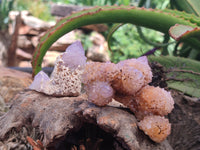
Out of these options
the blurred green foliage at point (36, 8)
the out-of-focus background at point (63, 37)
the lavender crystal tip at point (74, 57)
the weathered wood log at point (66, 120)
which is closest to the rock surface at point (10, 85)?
the weathered wood log at point (66, 120)

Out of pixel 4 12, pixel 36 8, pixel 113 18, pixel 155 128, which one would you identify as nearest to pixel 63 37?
pixel 4 12

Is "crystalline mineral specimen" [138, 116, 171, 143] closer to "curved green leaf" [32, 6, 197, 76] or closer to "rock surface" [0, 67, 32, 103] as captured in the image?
"curved green leaf" [32, 6, 197, 76]

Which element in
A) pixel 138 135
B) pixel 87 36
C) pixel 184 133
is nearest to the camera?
pixel 138 135

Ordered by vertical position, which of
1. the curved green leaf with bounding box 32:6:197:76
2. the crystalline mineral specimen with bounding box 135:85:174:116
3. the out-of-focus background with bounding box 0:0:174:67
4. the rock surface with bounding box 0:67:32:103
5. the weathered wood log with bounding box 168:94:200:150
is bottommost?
the out-of-focus background with bounding box 0:0:174:67

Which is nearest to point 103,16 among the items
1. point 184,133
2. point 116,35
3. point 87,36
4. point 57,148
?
point 57,148

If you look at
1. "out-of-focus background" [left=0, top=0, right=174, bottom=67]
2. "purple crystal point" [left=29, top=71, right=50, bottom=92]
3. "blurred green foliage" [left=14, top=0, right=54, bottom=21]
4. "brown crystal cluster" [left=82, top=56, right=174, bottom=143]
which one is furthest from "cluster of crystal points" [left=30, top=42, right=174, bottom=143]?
"blurred green foliage" [left=14, top=0, right=54, bottom=21]

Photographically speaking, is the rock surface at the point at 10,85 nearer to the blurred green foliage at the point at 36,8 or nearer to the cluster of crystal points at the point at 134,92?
the cluster of crystal points at the point at 134,92

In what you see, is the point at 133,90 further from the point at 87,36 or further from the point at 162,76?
the point at 87,36
